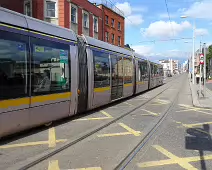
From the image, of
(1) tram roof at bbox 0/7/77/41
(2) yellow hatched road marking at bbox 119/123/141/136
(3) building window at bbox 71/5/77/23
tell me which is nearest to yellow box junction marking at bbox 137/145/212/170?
(2) yellow hatched road marking at bbox 119/123/141/136

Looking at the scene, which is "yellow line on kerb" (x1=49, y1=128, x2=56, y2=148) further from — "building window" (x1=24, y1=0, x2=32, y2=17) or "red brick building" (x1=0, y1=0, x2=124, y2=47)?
"building window" (x1=24, y1=0, x2=32, y2=17)

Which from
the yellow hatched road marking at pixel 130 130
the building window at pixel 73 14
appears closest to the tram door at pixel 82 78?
the yellow hatched road marking at pixel 130 130

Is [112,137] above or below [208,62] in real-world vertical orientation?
below

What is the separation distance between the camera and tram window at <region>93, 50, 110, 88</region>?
1036 centimetres

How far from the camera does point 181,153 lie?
5578mm

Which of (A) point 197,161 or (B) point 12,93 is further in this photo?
(B) point 12,93

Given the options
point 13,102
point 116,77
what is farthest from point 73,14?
point 13,102

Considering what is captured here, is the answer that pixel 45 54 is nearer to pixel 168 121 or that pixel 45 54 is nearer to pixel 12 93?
pixel 12 93

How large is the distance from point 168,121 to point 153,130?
167 cm

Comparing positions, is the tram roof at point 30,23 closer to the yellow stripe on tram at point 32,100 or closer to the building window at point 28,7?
the yellow stripe on tram at point 32,100

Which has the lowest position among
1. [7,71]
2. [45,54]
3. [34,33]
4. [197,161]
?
[197,161]

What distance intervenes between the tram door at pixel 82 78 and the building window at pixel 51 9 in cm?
1904

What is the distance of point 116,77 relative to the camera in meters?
12.9

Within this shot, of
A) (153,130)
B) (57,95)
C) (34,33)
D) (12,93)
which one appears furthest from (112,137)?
(34,33)
